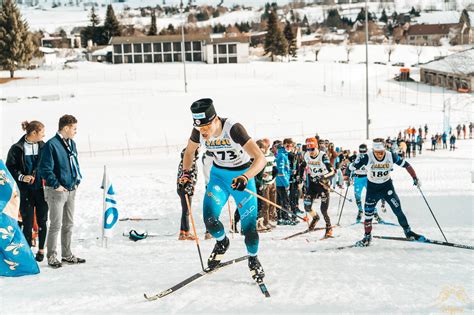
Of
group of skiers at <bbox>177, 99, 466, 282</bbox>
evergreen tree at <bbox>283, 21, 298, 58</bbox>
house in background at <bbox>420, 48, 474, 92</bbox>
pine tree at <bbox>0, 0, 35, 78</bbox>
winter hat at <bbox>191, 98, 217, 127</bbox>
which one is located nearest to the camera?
winter hat at <bbox>191, 98, 217, 127</bbox>

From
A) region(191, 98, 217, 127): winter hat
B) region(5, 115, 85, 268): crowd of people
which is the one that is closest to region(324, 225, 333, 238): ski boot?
region(5, 115, 85, 268): crowd of people

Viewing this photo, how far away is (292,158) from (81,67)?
76370 mm

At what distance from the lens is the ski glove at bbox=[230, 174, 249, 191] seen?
6.01m

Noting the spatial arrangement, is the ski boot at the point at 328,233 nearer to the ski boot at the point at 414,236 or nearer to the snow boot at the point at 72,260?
the ski boot at the point at 414,236

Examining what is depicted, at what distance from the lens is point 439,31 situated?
536 feet

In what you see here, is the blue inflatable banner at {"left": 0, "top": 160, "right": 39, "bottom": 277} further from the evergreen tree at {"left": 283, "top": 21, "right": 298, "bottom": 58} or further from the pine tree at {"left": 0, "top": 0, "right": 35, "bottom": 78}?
the evergreen tree at {"left": 283, "top": 21, "right": 298, "bottom": 58}

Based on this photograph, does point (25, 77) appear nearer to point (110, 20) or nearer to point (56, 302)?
point (110, 20)

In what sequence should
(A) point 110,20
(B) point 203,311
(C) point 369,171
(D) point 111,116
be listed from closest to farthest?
(B) point 203,311, (C) point 369,171, (D) point 111,116, (A) point 110,20

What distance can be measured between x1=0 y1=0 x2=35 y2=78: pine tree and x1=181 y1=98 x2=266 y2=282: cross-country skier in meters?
73.7

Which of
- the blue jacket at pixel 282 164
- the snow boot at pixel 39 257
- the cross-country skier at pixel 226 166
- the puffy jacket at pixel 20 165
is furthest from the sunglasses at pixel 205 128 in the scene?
the blue jacket at pixel 282 164

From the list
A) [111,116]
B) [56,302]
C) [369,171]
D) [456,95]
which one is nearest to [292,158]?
[369,171]

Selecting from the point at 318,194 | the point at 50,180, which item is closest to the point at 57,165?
the point at 50,180

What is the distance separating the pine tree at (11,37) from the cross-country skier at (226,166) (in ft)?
242

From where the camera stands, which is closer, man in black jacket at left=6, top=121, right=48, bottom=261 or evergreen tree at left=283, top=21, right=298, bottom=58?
man in black jacket at left=6, top=121, right=48, bottom=261
